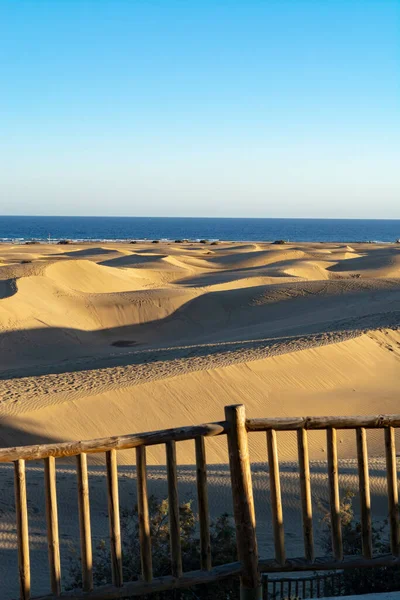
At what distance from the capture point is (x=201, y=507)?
434 cm

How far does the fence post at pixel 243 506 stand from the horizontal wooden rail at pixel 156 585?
76 millimetres

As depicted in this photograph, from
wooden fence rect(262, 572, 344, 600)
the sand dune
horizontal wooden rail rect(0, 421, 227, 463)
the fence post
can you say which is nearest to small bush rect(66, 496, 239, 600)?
wooden fence rect(262, 572, 344, 600)

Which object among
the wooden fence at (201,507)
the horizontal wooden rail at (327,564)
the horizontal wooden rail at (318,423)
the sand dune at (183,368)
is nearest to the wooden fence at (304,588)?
the horizontal wooden rail at (327,564)

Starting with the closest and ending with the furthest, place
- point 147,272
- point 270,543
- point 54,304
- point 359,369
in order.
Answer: point 270,543 → point 359,369 → point 54,304 → point 147,272

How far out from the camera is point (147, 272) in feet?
113

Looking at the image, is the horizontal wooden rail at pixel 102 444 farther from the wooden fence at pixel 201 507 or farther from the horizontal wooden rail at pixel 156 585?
the horizontal wooden rail at pixel 156 585

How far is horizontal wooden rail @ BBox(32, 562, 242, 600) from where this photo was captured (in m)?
4.18

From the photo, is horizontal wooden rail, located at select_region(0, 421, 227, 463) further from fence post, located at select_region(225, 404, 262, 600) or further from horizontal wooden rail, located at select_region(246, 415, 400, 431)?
horizontal wooden rail, located at select_region(246, 415, 400, 431)

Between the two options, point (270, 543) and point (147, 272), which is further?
point (147, 272)

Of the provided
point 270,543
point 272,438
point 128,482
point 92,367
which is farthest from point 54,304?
point 272,438

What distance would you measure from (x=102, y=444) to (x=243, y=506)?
3.06 feet

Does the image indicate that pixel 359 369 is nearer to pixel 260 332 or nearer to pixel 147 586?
pixel 260 332

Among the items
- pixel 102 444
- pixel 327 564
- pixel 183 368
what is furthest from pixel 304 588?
pixel 183 368

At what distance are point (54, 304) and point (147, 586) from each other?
62.8 feet
